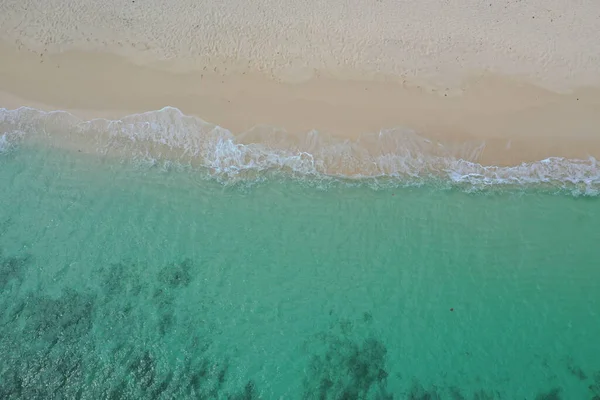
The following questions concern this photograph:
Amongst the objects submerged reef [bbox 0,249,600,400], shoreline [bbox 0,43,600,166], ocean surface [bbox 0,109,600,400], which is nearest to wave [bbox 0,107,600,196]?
ocean surface [bbox 0,109,600,400]

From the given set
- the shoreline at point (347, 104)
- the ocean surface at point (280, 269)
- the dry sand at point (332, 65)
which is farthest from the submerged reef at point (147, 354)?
the dry sand at point (332, 65)

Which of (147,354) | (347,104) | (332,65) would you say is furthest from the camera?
(332,65)

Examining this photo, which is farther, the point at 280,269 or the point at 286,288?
the point at 280,269

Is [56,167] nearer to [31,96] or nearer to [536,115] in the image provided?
[31,96]

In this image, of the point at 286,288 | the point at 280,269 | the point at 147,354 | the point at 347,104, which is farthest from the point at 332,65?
the point at 147,354

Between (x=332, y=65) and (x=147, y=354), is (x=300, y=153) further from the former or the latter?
(x=147, y=354)

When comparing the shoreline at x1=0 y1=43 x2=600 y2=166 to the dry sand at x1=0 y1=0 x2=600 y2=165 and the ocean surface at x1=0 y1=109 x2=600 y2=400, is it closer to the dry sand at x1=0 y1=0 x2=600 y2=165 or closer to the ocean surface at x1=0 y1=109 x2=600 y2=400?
the dry sand at x1=0 y1=0 x2=600 y2=165

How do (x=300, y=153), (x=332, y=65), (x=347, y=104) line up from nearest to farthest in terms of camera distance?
(x=300, y=153) → (x=347, y=104) → (x=332, y=65)

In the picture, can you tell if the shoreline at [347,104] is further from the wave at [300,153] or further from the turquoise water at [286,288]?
the turquoise water at [286,288]
